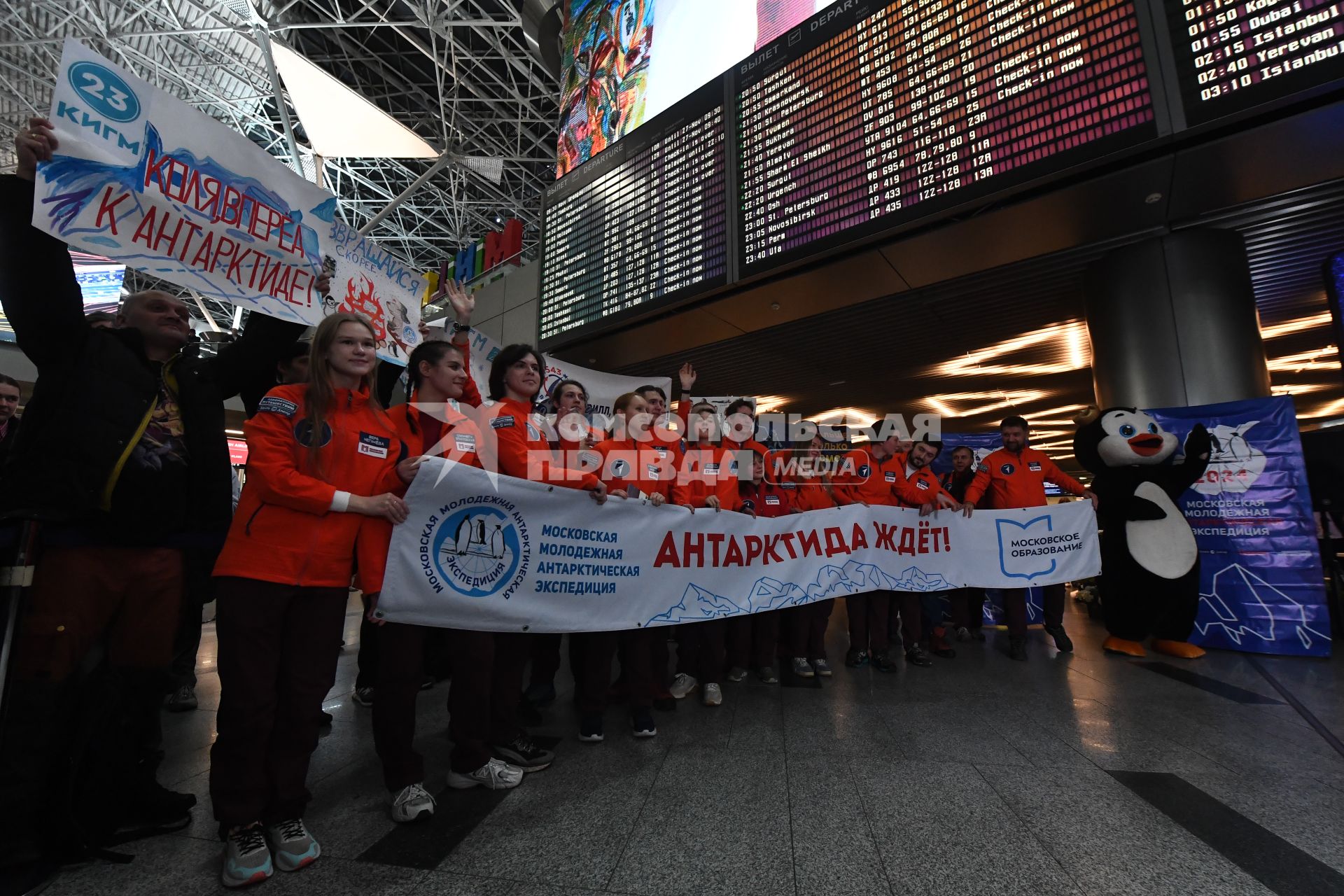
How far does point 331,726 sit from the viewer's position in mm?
2639

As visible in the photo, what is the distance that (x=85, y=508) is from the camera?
1521 millimetres

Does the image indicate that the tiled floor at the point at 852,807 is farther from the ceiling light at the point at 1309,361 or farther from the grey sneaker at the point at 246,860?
the ceiling light at the point at 1309,361

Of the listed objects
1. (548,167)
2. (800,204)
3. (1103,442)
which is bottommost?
(1103,442)

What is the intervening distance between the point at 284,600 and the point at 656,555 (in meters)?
1.51

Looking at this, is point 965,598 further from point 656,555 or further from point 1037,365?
point 1037,365

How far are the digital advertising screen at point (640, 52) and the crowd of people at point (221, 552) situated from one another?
4460mm

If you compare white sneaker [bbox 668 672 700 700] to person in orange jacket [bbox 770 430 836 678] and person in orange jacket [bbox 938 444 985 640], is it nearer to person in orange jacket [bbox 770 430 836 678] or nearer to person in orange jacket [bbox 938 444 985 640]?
person in orange jacket [bbox 770 430 836 678]

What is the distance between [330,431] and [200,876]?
1.22m

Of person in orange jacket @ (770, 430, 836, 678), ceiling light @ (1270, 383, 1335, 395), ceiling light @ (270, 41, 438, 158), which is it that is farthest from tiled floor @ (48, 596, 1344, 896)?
ceiling light @ (270, 41, 438, 158)

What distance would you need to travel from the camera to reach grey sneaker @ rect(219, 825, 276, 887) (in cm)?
140

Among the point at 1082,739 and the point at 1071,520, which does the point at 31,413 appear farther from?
the point at 1071,520

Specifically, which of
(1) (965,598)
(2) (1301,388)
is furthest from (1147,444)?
(2) (1301,388)

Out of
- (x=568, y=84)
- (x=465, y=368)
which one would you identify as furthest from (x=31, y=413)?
(x=568, y=84)

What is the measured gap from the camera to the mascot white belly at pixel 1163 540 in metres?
3.74
